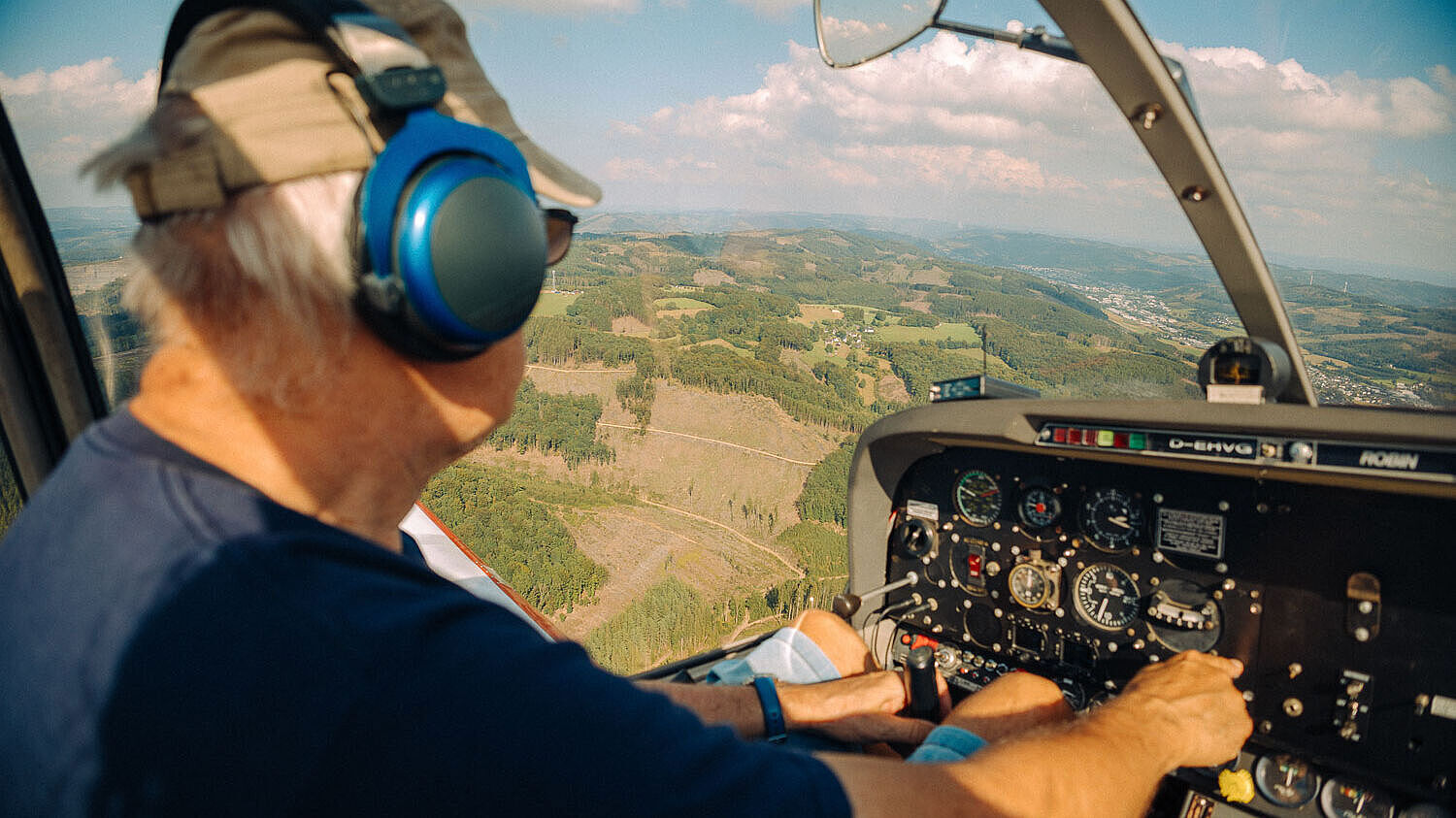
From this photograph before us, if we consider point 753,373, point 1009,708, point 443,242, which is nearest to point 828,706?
point 1009,708

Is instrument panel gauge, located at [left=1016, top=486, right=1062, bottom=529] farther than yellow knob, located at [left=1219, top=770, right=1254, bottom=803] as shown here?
Yes

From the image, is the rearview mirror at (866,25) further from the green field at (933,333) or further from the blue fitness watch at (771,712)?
the blue fitness watch at (771,712)

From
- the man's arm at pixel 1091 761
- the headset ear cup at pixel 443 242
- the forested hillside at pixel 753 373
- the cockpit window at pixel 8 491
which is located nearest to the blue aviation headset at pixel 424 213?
the headset ear cup at pixel 443 242

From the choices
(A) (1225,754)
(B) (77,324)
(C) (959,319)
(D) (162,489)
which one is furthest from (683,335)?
(D) (162,489)

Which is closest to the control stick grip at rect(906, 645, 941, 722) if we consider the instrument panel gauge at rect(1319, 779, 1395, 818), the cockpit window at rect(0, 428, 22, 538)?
the instrument panel gauge at rect(1319, 779, 1395, 818)

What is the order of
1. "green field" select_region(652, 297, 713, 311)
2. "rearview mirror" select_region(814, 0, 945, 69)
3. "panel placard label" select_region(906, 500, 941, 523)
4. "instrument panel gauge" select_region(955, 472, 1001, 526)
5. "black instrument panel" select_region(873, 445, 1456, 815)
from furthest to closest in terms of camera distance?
"green field" select_region(652, 297, 713, 311) → "panel placard label" select_region(906, 500, 941, 523) → "instrument panel gauge" select_region(955, 472, 1001, 526) → "black instrument panel" select_region(873, 445, 1456, 815) → "rearview mirror" select_region(814, 0, 945, 69)

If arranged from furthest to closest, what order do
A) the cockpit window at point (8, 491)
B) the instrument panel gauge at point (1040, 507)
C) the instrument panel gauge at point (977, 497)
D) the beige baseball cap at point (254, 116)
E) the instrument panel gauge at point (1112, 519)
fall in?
the instrument panel gauge at point (977, 497), the instrument panel gauge at point (1040, 507), the instrument panel gauge at point (1112, 519), the cockpit window at point (8, 491), the beige baseball cap at point (254, 116)

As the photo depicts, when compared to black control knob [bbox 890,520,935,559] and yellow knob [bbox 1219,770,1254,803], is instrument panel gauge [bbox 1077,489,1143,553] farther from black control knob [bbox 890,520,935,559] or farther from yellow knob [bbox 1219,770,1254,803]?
yellow knob [bbox 1219,770,1254,803]
